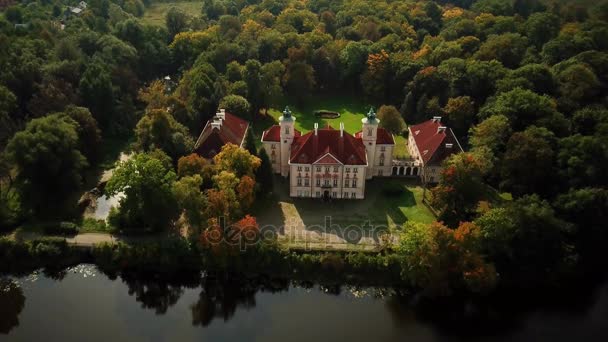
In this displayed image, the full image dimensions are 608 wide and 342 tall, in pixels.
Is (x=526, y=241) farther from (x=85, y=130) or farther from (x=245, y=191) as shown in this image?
(x=85, y=130)

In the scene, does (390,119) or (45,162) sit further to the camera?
(390,119)

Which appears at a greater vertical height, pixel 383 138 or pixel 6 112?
pixel 6 112

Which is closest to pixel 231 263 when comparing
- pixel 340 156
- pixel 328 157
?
pixel 328 157

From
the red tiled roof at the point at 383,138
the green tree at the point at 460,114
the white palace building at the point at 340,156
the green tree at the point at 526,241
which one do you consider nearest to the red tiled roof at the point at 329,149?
the white palace building at the point at 340,156

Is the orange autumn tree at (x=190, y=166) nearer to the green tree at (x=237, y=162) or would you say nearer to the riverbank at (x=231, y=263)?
the green tree at (x=237, y=162)

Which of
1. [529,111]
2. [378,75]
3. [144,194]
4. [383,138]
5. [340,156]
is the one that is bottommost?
[144,194]

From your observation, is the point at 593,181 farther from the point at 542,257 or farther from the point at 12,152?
the point at 12,152

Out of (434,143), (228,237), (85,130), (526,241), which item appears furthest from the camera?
(85,130)
